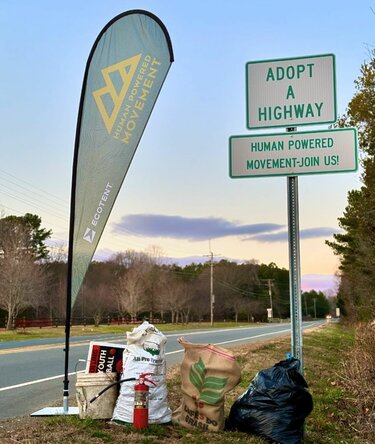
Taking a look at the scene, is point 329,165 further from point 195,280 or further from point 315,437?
point 195,280

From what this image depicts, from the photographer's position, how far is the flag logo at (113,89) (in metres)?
6.96

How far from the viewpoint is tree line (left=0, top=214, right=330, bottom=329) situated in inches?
1598

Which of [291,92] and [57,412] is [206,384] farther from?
[291,92]

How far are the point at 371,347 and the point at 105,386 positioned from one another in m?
5.42

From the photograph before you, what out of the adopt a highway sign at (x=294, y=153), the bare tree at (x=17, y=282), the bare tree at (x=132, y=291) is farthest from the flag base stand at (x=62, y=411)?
the bare tree at (x=132, y=291)

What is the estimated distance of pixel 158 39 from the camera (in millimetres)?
7250

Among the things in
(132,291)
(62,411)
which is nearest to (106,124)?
(62,411)

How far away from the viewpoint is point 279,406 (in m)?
5.69

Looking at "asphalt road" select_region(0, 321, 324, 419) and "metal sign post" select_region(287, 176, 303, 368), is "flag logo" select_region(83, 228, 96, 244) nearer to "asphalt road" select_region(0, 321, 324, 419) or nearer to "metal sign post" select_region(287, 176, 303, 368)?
"asphalt road" select_region(0, 321, 324, 419)

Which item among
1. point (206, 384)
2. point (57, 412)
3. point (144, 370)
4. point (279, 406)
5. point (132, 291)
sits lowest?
point (57, 412)

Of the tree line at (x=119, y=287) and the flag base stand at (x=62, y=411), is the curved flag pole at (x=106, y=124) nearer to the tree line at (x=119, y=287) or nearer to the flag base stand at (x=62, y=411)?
the flag base stand at (x=62, y=411)

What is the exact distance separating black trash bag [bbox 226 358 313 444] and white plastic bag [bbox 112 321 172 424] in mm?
862

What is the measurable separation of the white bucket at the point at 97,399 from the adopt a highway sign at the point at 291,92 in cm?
319

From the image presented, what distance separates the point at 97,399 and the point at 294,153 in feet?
10.9
